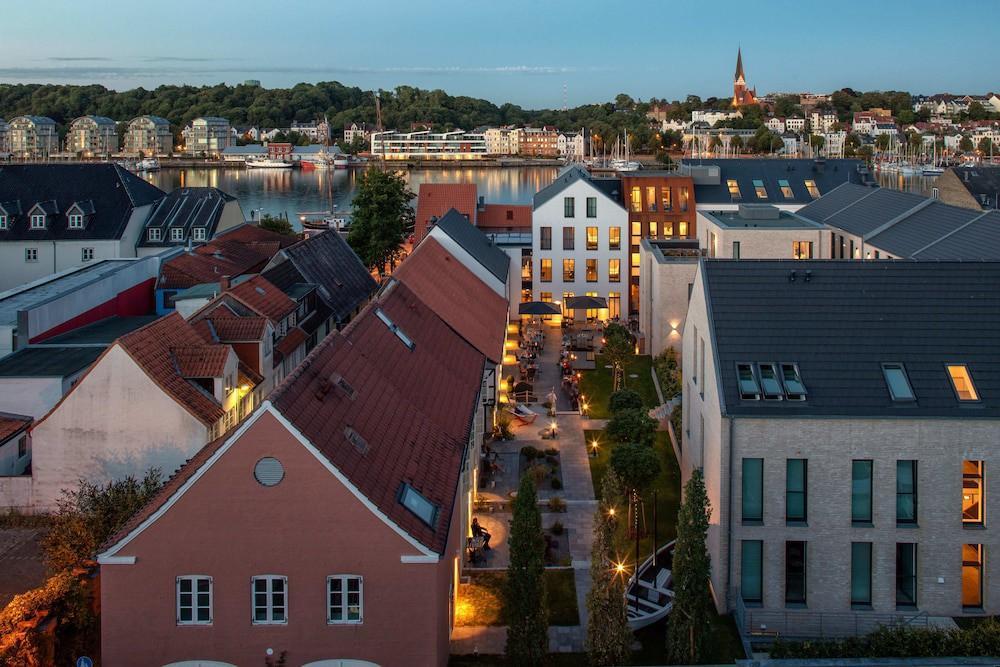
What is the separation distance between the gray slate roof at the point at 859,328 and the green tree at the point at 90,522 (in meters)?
11.2

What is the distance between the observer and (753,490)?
18469 mm

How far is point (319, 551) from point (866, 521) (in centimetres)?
972

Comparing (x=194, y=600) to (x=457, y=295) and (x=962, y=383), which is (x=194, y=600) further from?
(x=457, y=295)

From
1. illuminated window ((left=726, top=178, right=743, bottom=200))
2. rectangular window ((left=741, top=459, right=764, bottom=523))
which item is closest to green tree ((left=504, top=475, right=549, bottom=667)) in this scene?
rectangular window ((left=741, top=459, right=764, bottom=523))

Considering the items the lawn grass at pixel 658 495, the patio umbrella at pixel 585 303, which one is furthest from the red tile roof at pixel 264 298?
the patio umbrella at pixel 585 303

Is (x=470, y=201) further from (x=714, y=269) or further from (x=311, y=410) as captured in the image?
(x=311, y=410)

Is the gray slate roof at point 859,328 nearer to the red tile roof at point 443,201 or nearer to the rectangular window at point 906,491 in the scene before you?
the rectangular window at point 906,491

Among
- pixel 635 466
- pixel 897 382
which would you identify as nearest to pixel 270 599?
pixel 635 466

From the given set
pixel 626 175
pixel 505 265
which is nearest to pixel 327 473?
pixel 505 265

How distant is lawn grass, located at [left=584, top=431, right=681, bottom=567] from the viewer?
2212 cm

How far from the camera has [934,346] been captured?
19078 millimetres

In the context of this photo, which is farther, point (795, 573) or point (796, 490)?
point (795, 573)

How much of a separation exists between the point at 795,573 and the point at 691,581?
3716mm

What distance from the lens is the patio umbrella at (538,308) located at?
149ft
